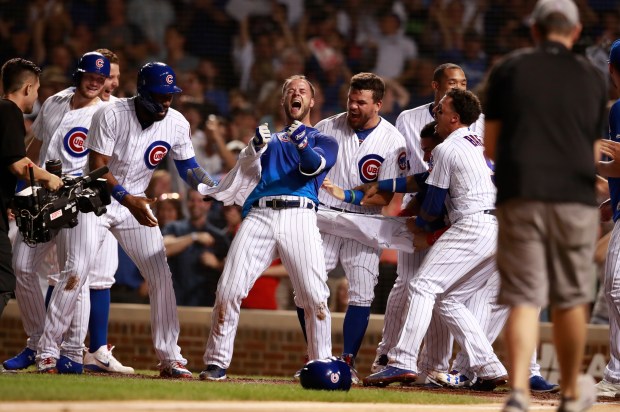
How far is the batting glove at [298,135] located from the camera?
7203 mm

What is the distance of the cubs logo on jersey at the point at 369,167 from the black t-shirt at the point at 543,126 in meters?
3.25

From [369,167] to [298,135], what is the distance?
1.33 metres

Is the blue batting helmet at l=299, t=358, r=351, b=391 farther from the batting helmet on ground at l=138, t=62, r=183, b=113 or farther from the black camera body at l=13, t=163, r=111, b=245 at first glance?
the batting helmet on ground at l=138, t=62, r=183, b=113

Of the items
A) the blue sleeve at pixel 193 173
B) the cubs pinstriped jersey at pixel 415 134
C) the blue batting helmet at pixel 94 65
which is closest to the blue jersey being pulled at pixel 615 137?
the cubs pinstriped jersey at pixel 415 134

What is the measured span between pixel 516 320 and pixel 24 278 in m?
4.46

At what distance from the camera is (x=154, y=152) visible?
8109 millimetres

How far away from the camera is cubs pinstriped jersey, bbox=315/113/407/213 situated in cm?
841

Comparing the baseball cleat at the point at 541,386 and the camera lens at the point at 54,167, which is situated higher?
the camera lens at the point at 54,167

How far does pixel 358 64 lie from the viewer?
14508 mm

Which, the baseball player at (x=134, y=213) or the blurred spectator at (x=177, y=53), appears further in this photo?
the blurred spectator at (x=177, y=53)

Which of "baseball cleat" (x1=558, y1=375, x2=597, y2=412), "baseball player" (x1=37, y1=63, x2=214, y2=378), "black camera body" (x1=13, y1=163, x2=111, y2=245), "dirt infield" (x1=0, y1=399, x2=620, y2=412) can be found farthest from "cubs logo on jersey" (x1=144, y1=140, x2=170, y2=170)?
"baseball cleat" (x1=558, y1=375, x2=597, y2=412)

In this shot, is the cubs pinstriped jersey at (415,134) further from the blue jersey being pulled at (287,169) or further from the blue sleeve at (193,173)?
the blue sleeve at (193,173)

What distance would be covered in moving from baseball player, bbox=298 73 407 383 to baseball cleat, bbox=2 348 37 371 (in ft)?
7.53

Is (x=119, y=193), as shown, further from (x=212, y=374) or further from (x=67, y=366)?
(x=212, y=374)
